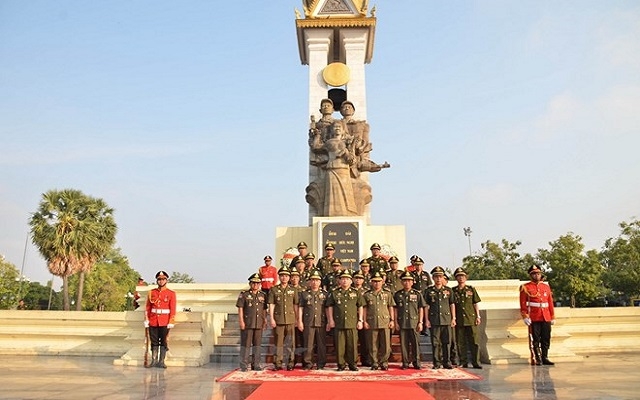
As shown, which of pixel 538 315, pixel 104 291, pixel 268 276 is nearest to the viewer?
pixel 538 315

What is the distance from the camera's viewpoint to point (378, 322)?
7.04 metres

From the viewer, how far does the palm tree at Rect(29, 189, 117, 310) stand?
812 inches

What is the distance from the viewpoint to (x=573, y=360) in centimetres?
782

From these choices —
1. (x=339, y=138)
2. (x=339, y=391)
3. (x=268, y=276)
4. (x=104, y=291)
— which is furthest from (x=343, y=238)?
(x=104, y=291)

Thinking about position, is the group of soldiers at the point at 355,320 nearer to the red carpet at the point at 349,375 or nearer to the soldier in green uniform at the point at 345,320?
the soldier in green uniform at the point at 345,320

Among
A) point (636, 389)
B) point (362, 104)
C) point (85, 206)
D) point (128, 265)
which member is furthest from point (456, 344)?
point (128, 265)

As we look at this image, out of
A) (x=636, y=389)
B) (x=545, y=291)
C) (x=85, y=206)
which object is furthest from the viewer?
(x=85, y=206)

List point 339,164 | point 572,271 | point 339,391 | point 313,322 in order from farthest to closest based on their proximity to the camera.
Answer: point 572,271 < point 339,164 < point 313,322 < point 339,391

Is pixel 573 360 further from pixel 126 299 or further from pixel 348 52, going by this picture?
pixel 126 299

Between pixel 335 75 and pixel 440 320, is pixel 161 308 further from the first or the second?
pixel 335 75

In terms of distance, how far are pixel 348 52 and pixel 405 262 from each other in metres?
8.52

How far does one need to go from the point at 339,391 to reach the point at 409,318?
2.43m

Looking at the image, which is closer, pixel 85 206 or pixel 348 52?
pixel 348 52

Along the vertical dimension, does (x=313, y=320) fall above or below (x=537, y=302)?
below
